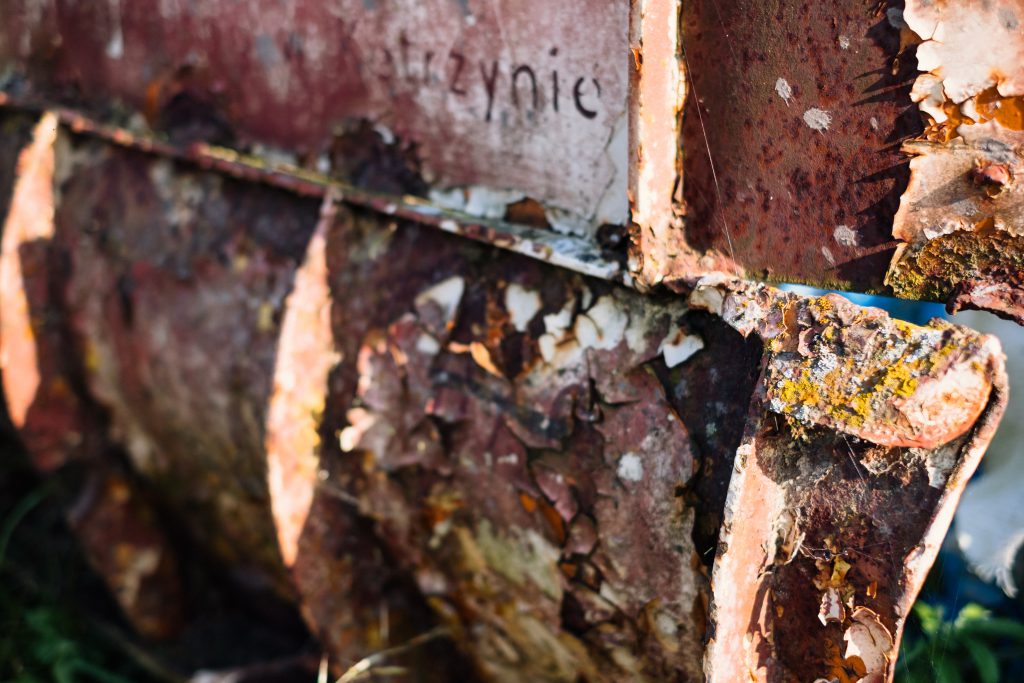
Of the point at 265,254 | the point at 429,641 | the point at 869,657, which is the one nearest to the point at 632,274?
the point at 869,657

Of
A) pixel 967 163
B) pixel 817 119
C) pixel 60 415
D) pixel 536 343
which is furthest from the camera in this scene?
pixel 60 415

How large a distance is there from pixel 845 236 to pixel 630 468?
0.43 m

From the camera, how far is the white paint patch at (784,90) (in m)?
1.17

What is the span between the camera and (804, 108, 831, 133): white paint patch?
1.15 meters

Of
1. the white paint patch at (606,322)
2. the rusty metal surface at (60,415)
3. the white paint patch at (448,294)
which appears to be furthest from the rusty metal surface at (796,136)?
the rusty metal surface at (60,415)

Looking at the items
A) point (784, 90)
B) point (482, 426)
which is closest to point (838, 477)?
point (784, 90)

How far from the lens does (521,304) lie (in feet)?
4.73

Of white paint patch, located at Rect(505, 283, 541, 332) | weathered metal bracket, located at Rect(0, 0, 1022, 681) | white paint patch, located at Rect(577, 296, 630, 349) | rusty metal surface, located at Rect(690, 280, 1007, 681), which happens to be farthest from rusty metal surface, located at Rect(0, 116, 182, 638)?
rusty metal surface, located at Rect(690, 280, 1007, 681)

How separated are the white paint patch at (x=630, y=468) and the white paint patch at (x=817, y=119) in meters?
0.50

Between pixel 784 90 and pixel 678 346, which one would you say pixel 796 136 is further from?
pixel 678 346

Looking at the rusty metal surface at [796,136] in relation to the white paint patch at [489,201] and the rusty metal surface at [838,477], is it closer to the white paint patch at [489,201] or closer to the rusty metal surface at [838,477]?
the rusty metal surface at [838,477]

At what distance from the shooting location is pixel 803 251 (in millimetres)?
1208

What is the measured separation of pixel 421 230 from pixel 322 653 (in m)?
0.91

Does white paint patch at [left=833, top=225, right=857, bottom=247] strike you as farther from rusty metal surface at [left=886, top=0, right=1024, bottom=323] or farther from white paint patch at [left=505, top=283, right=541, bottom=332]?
white paint patch at [left=505, top=283, right=541, bottom=332]
